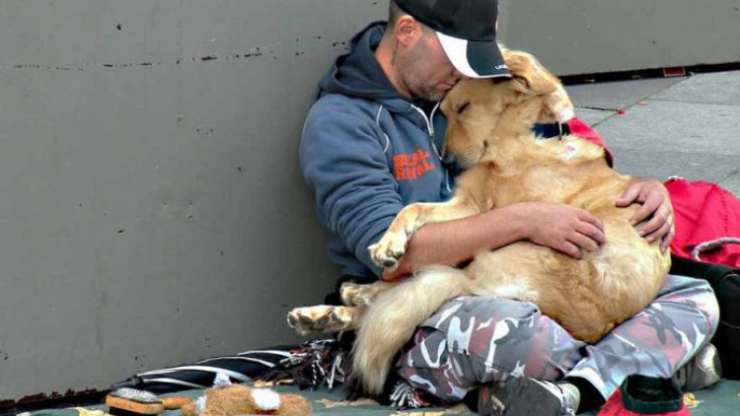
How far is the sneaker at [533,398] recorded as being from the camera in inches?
133

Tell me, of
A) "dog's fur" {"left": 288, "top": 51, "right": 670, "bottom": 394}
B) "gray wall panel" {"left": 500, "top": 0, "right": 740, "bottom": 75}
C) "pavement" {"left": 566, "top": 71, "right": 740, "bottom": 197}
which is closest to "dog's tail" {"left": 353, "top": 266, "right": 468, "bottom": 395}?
"dog's fur" {"left": 288, "top": 51, "right": 670, "bottom": 394}

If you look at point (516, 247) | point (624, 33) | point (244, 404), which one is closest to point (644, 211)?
point (516, 247)

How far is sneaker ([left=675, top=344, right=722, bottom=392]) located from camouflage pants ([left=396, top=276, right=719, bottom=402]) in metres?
0.09

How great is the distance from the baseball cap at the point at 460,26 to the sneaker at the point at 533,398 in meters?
0.94

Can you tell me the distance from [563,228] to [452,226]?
32cm

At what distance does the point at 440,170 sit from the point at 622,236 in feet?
2.05

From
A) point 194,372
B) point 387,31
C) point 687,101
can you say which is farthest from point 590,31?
point 194,372

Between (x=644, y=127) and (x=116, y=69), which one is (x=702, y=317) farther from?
(x=644, y=127)

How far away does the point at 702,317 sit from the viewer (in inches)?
149

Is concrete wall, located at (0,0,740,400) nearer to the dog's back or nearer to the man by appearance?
the man

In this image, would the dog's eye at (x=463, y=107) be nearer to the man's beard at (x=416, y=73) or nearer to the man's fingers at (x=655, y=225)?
the man's beard at (x=416, y=73)

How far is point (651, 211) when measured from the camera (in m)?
3.79

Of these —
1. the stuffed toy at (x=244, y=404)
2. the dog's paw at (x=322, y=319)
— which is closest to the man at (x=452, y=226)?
the dog's paw at (x=322, y=319)

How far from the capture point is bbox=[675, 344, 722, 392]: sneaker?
384 cm
